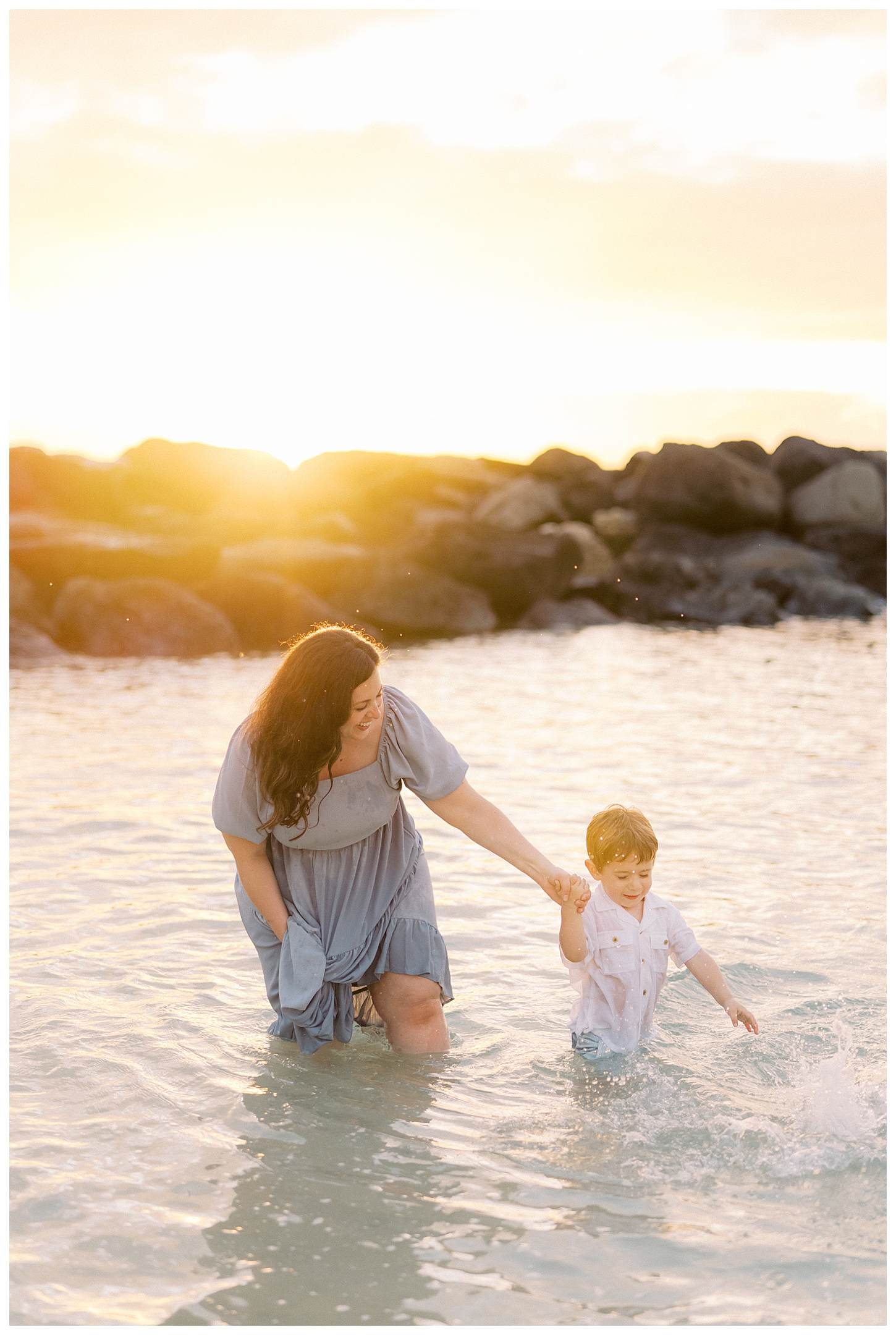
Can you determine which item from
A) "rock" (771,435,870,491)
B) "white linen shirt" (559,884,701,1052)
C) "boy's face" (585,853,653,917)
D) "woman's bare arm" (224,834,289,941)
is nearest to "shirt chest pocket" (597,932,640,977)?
"white linen shirt" (559,884,701,1052)

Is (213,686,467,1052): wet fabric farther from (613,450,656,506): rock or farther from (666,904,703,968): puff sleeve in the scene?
(613,450,656,506): rock

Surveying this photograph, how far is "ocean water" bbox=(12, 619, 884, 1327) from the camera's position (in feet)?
10.8

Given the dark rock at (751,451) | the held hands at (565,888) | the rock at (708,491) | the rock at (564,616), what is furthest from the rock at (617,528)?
the held hands at (565,888)

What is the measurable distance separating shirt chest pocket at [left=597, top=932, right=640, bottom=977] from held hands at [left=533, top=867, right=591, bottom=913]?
7.9 inches

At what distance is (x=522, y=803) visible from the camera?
31.8 ft

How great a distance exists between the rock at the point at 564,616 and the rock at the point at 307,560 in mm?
4059

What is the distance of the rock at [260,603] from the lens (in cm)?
2442

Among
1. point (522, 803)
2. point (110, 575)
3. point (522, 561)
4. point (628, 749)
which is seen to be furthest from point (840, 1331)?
point (522, 561)

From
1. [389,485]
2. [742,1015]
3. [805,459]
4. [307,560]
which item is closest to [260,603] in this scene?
[307,560]

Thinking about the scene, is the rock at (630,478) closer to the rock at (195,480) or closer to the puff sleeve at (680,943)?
the rock at (195,480)

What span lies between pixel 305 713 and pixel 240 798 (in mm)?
437

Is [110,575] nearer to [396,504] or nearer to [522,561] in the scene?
[522,561]

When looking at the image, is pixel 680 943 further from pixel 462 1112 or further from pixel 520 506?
pixel 520 506

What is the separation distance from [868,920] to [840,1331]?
12.8 feet
